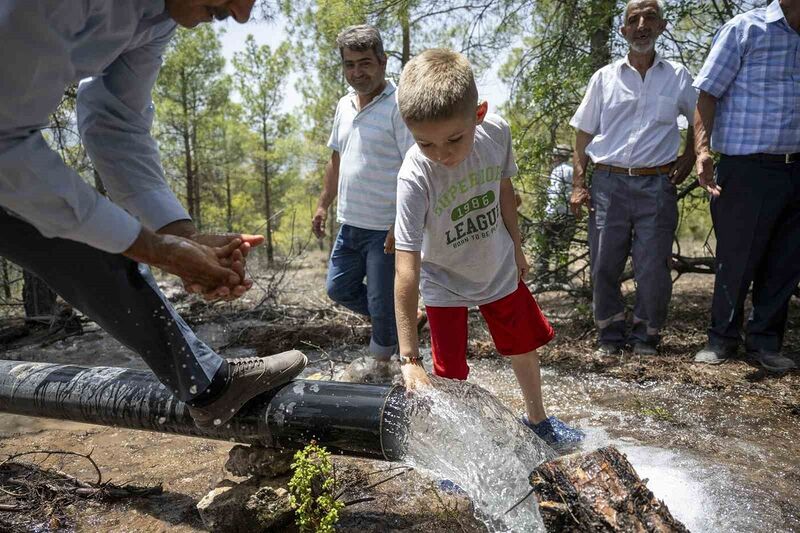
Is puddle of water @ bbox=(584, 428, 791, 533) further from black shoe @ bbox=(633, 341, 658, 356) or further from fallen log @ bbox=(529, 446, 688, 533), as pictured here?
black shoe @ bbox=(633, 341, 658, 356)

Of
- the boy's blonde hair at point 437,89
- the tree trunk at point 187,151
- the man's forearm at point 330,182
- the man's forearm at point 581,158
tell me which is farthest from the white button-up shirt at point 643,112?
the tree trunk at point 187,151

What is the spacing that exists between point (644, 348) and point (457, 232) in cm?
234

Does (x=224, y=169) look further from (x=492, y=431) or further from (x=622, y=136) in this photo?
(x=492, y=431)

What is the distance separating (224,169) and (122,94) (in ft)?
64.6

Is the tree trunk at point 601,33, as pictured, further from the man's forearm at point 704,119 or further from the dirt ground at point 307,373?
the dirt ground at point 307,373

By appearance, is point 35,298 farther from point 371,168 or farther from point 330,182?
point 371,168

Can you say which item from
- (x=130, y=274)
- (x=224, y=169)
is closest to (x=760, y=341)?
(x=130, y=274)

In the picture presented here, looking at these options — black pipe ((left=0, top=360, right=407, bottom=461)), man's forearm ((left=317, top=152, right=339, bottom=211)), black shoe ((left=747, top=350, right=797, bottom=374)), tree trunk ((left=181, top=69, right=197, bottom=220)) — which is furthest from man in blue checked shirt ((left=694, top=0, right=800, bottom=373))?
tree trunk ((left=181, top=69, right=197, bottom=220))

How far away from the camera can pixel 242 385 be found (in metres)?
2.30

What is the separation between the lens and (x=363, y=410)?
2285mm

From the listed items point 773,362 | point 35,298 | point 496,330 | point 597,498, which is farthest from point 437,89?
point 35,298

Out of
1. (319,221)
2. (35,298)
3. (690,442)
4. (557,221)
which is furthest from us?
(35,298)

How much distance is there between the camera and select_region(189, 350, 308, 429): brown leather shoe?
226 centimetres

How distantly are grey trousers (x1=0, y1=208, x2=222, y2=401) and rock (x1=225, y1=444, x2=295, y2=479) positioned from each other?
48cm
